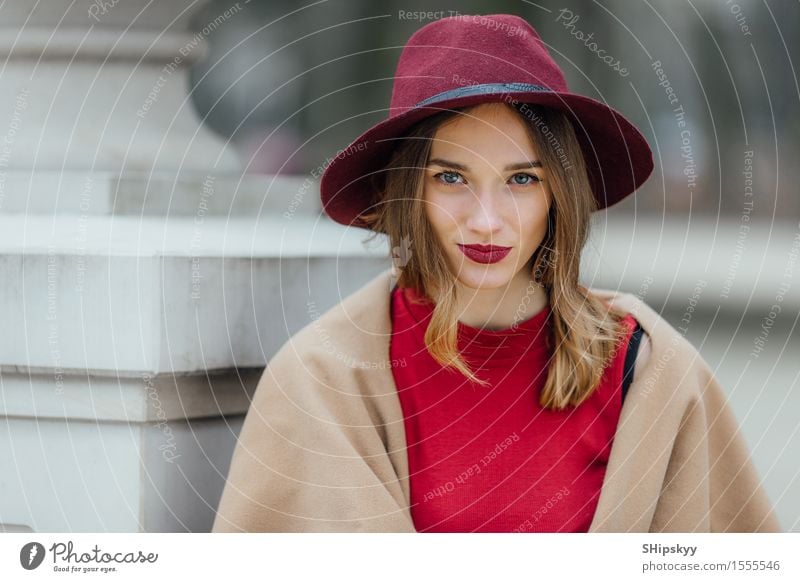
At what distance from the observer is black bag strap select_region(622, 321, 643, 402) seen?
105 cm

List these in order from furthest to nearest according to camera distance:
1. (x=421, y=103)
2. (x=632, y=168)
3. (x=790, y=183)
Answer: (x=790, y=183) → (x=632, y=168) → (x=421, y=103)

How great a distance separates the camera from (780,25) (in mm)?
1296

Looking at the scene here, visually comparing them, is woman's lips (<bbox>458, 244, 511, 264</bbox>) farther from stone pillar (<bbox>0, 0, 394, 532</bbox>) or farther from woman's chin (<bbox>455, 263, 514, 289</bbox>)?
stone pillar (<bbox>0, 0, 394, 532</bbox>)

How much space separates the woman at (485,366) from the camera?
974 mm

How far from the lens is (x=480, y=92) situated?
93cm

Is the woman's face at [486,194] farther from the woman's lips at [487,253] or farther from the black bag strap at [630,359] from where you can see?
the black bag strap at [630,359]

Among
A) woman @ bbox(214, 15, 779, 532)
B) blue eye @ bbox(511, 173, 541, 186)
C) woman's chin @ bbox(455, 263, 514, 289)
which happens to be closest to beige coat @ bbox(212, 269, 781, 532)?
woman @ bbox(214, 15, 779, 532)

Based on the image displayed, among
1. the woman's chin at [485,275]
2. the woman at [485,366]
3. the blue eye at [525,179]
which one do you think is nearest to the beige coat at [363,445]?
the woman at [485,366]

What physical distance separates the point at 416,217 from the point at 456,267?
0.07 metres

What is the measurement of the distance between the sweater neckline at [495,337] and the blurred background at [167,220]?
135 mm

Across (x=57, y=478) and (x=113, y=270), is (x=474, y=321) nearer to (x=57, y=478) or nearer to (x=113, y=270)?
(x=113, y=270)

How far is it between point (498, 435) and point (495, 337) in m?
0.11

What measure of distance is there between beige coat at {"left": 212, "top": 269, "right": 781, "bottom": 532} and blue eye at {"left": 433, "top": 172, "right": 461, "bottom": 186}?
0.52 ft

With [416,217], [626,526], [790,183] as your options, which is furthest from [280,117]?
[790,183]
